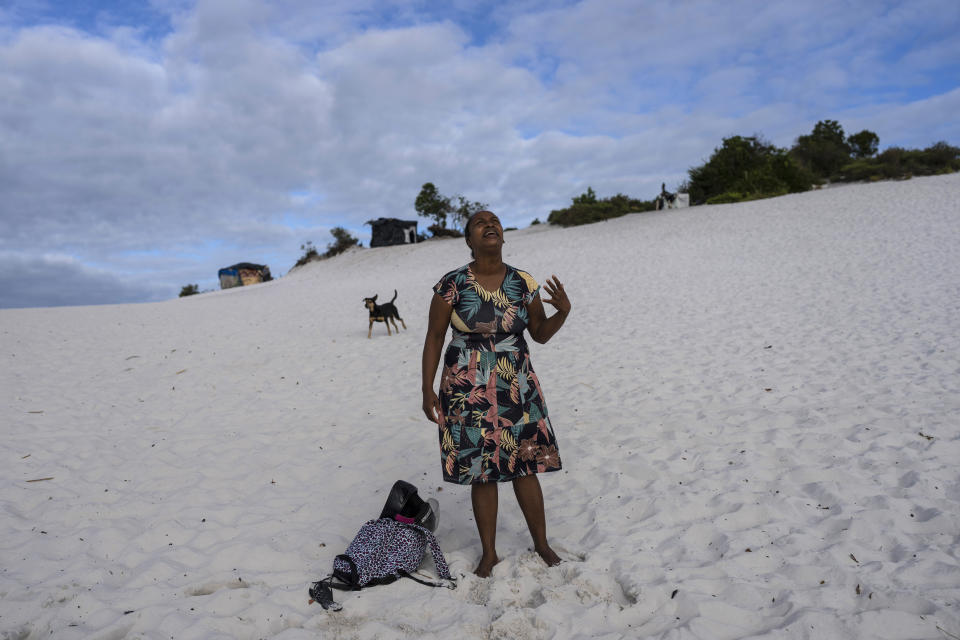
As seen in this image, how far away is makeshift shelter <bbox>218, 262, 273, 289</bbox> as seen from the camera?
3847 centimetres

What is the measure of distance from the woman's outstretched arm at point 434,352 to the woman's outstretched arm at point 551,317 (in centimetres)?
55

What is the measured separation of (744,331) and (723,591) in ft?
23.6

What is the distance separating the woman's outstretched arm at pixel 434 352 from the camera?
3.05 m

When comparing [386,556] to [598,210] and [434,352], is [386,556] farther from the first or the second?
[598,210]

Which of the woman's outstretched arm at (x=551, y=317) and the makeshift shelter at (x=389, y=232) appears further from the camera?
the makeshift shelter at (x=389, y=232)

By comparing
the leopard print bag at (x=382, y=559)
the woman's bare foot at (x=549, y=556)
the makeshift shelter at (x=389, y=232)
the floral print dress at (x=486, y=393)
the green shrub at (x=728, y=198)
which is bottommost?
the woman's bare foot at (x=549, y=556)

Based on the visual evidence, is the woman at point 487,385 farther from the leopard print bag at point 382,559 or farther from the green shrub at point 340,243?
the green shrub at point 340,243

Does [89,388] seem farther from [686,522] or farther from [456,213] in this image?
[456,213]

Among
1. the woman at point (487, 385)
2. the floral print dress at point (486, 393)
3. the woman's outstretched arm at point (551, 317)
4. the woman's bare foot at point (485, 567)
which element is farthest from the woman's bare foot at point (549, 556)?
the woman's outstretched arm at point (551, 317)

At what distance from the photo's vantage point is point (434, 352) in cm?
316

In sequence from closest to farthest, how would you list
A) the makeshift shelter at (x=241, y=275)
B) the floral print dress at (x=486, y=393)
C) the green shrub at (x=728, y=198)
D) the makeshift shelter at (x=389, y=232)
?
the floral print dress at (x=486, y=393) < the green shrub at (x=728, y=198) < the makeshift shelter at (x=389, y=232) < the makeshift shelter at (x=241, y=275)

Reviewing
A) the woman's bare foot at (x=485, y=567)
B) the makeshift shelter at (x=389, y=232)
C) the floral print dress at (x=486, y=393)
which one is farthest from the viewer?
the makeshift shelter at (x=389, y=232)

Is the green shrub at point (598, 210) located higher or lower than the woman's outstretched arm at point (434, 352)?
higher

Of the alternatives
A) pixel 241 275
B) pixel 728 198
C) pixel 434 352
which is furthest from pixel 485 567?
pixel 241 275
